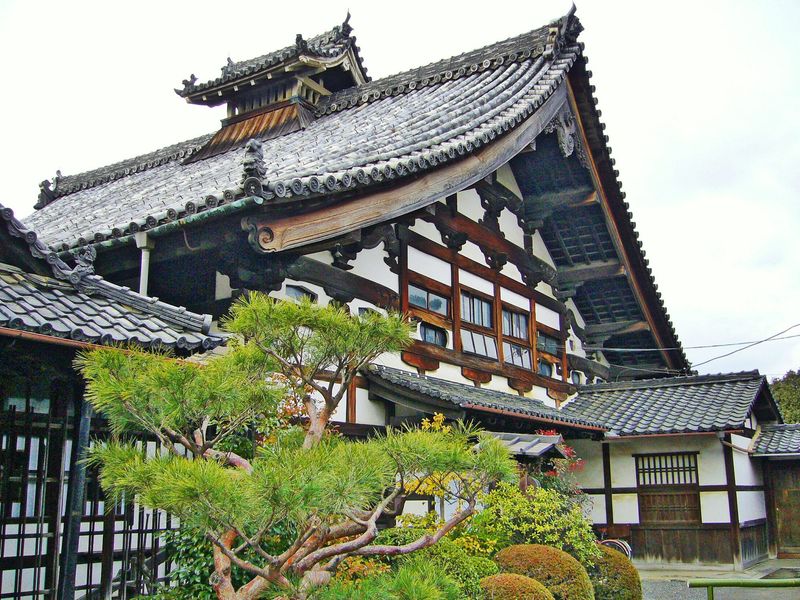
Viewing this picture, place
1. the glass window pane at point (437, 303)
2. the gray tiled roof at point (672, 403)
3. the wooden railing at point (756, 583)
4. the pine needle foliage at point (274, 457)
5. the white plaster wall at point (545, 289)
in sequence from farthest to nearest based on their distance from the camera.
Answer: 1. the white plaster wall at point (545, 289)
2. the gray tiled roof at point (672, 403)
3. the glass window pane at point (437, 303)
4. the wooden railing at point (756, 583)
5. the pine needle foliage at point (274, 457)

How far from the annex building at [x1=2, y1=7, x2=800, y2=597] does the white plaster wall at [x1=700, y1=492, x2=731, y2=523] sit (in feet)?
0.13

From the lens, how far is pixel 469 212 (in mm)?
13852

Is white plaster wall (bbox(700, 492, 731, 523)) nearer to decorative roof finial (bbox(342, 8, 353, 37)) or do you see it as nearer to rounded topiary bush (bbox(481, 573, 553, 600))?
rounded topiary bush (bbox(481, 573, 553, 600))

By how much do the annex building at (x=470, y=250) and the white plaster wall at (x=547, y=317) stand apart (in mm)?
59

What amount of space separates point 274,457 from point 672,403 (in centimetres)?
1406

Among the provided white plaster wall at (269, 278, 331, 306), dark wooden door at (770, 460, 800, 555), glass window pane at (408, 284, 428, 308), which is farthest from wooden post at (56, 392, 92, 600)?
dark wooden door at (770, 460, 800, 555)

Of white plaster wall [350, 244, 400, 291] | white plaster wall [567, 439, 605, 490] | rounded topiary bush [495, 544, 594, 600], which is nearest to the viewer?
rounded topiary bush [495, 544, 594, 600]

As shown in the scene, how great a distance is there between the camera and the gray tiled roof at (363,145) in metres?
8.91

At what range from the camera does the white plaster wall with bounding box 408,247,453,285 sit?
40.0ft

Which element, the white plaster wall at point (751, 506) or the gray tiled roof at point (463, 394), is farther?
the white plaster wall at point (751, 506)

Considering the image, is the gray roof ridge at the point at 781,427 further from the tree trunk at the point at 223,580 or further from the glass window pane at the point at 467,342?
the tree trunk at the point at 223,580

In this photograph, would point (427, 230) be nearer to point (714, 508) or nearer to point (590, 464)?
point (590, 464)

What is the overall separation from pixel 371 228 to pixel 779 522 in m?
12.4

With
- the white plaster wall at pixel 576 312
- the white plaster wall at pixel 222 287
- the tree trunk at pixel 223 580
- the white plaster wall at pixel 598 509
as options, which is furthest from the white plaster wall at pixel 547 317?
the tree trunk at pixel 223 580
